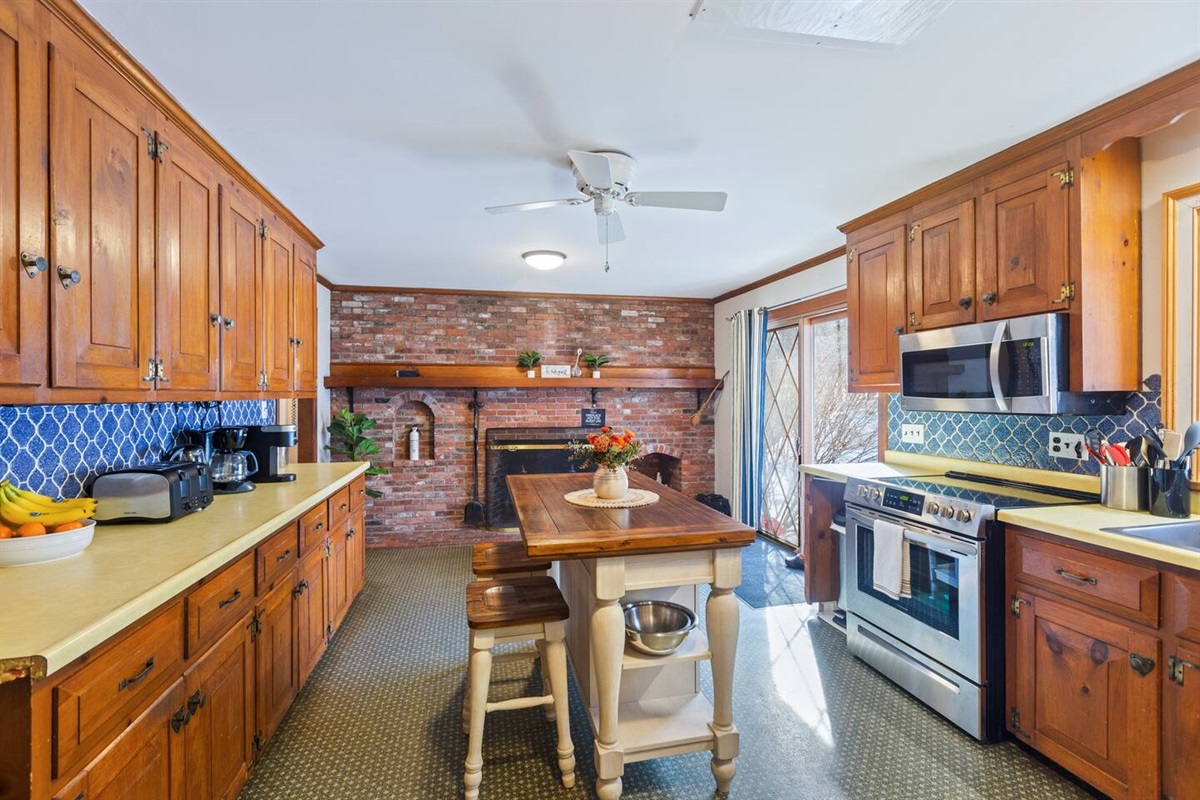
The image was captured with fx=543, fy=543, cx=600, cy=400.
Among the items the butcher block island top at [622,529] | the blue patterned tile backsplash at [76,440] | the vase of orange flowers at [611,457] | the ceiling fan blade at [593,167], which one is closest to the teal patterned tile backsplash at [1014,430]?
the butcher block island top at [622,529]

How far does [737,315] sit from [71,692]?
4817 mm

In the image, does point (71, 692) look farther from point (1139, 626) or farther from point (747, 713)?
point (1139, 626)

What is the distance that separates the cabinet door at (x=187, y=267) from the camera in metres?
1.90

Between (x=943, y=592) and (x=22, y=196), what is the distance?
322 centimetres

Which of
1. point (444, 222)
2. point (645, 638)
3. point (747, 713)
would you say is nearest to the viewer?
point (645, 638)

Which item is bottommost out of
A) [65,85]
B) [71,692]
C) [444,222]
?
[71,692]

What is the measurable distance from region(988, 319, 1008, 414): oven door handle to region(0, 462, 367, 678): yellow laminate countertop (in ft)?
9.56

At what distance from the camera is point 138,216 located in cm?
176

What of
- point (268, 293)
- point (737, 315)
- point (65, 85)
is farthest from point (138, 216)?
point (737, 315)

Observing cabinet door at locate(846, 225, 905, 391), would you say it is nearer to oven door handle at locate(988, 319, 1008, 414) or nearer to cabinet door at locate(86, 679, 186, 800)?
oven door handle at locate(988, 319, 1008, 414)

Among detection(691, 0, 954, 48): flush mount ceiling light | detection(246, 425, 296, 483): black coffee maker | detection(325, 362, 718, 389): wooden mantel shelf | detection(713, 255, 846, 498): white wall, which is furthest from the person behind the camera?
detection(325, 362, 718, 389): wooden mantel shelf

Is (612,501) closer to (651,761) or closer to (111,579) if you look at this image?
(651,761)

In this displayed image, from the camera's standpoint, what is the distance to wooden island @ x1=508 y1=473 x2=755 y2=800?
5.77 feet

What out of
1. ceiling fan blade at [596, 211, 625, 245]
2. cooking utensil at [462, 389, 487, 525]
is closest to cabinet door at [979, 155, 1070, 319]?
ceiling fan blade at [596, 211, 625, 245]
